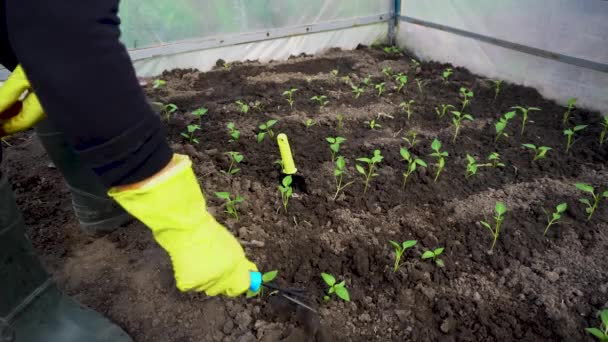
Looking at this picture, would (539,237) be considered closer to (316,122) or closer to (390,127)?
(390,127)

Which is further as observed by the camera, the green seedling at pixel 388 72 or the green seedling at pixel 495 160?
the green seedling at pixel 388 72

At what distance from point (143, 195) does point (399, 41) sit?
3.81 metres

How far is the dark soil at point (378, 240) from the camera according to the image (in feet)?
4.42

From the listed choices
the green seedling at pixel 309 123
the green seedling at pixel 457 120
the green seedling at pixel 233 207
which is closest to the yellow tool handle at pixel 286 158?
the green seedling at pixel 233 207

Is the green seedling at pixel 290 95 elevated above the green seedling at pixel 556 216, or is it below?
above

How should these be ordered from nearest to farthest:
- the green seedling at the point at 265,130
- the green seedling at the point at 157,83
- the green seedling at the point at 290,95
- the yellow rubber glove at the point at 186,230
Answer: the yellow rubber glove at the point at 186,230 < the green seedling at the point at 265,130 < the green seedling at the point at 290,95 < the green seedling at the point at 157,83

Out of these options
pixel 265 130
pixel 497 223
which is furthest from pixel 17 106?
pixel 497 223

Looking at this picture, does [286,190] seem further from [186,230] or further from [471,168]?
[471,168]

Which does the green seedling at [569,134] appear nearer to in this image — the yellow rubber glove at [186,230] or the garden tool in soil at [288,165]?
Answer: the garden tool in soil at [288,165]

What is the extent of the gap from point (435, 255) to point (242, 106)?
1.79 m

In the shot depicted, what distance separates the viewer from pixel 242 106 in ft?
9.29

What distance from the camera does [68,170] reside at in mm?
1643

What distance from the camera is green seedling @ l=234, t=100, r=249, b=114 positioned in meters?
2.71

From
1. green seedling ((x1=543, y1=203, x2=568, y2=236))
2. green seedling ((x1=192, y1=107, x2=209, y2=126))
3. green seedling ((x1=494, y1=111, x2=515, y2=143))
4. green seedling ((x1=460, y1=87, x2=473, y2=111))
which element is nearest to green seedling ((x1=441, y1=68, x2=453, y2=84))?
green seedling ((x1=460, y1=87, x2=473, y2=111))
